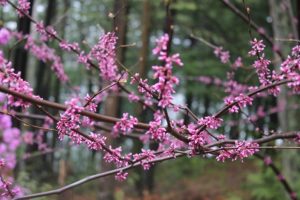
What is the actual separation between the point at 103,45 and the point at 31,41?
1.81 m

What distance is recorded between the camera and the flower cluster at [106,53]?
2520 mm

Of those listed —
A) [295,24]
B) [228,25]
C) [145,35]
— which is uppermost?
[228,25]

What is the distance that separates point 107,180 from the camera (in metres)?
8.41

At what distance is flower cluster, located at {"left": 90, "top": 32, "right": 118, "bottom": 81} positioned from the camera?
8.27 feet

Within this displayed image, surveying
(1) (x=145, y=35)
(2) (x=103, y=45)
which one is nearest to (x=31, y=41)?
(2) (x=103, y=45)

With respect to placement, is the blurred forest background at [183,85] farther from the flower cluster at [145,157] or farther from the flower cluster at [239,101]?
the flower cluster at [239,101]

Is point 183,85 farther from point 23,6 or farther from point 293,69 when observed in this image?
point 293,69

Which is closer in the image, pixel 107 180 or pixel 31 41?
pixel 31 41

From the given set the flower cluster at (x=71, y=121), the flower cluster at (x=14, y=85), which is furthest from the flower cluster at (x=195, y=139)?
the flower cluster at (x=14, y=85)

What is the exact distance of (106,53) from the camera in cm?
288

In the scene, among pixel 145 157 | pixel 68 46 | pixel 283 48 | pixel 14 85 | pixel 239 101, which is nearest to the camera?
pixel 14 85

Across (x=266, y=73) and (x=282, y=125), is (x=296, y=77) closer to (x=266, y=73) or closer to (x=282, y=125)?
(x=266, y=73)

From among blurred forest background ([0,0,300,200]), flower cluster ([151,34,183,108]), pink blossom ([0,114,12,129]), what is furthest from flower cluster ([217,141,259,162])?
pink blossom ([0,114,12,129])

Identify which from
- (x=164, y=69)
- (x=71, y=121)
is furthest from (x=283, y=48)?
(x=164, y=69)
